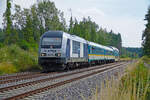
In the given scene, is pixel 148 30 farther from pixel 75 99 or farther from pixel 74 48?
pixel 75 99

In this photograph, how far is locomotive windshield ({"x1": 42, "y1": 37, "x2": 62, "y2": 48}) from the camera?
14.6 m

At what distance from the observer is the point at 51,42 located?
581 inches

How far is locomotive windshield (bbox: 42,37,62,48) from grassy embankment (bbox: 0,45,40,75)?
2979 millimetres

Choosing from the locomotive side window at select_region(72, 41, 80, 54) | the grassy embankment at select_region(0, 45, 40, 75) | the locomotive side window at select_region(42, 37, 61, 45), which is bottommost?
the grassy embankment at select_region(0, 45, 40, 75)

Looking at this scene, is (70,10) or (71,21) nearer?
(70,10)

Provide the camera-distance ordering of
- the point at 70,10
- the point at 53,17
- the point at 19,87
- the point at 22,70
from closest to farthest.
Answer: the point at 19,87 → the point at 22,70 → the point at 53,17 → the point at 70,10

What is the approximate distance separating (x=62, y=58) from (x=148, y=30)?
36.0 metres

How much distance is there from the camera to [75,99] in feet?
20.9

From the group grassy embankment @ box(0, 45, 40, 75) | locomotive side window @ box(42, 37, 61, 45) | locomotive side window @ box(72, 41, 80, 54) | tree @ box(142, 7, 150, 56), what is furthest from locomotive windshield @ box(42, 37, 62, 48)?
tree @ box(142, 7, 150, 56)

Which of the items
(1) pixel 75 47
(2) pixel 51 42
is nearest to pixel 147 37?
(1) pixel 75 47

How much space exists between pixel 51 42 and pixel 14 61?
149 inches

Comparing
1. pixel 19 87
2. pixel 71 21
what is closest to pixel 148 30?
pixel 71 21

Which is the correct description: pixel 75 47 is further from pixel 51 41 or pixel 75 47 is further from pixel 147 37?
pixel 147 37

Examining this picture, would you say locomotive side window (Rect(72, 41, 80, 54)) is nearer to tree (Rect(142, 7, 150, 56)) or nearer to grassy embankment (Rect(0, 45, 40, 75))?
grassy embankment (Rect(0, 45, 40, 75))
